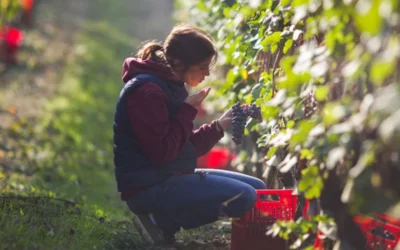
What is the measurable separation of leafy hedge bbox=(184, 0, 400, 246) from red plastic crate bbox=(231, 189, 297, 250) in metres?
0.23

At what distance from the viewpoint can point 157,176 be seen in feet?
13.3

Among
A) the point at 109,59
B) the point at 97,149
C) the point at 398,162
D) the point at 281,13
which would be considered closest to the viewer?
the point at 398,162

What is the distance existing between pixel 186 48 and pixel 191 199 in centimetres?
81

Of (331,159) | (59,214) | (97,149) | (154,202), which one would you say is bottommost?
(97,149)

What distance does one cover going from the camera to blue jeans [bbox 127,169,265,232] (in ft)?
13.0

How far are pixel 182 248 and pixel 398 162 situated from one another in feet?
6.29

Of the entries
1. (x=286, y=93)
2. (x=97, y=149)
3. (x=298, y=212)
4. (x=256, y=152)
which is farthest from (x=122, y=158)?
(x=97, y=149)

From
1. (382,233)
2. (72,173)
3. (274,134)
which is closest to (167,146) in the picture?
(274,134)

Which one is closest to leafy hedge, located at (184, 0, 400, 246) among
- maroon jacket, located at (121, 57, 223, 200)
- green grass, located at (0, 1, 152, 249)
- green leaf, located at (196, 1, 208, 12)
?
maroon jacket, located at (121, 57, 223, 200)

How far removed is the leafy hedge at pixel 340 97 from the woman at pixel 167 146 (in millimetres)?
364

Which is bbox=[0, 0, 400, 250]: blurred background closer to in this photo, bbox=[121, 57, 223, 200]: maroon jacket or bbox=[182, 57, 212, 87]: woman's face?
bbox=[182, 57, 212, 87]: woman's face

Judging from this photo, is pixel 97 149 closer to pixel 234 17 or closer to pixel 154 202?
pixel 234 17

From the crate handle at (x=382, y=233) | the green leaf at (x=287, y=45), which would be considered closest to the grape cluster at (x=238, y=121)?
the green leaf at (x=287, y=45)

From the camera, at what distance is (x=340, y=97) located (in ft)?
10.8
